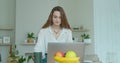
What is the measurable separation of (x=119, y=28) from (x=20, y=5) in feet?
7.90

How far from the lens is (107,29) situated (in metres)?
5.34

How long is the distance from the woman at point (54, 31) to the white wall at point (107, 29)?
257 centimetres

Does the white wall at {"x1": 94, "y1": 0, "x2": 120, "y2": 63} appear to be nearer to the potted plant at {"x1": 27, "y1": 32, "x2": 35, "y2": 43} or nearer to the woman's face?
the potted plant at {"x1": 27, "y1": 32, "x2": 35, "y2": 43}

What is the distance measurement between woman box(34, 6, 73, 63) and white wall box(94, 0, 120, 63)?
257cm

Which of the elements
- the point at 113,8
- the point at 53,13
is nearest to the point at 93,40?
the point at 113,8

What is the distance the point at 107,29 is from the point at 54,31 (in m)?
2.90

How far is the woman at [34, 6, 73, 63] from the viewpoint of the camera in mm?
2625

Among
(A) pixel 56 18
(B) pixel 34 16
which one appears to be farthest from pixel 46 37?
(B) pixel 34 16

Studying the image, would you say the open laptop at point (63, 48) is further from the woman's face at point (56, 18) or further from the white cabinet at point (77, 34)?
the white cabinet at point (77, 34)

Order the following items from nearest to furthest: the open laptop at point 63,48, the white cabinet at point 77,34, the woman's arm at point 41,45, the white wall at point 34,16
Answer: the open laptop at point 63,48, the woman's arm at point 41,45, the white wall at point 34,16, the white cabinet at point 77,34

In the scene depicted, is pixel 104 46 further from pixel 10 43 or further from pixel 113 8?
pixel 10 43

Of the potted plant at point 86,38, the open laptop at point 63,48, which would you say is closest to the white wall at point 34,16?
the potted plant at point 86,38

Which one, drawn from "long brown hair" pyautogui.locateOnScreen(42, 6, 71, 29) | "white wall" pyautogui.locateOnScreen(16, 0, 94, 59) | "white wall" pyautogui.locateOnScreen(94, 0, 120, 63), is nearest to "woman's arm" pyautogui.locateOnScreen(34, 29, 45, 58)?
"long brown hair" pyautogui.locateOnScreen(42, 6, 71, 29)

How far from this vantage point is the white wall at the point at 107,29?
5.22 metres
